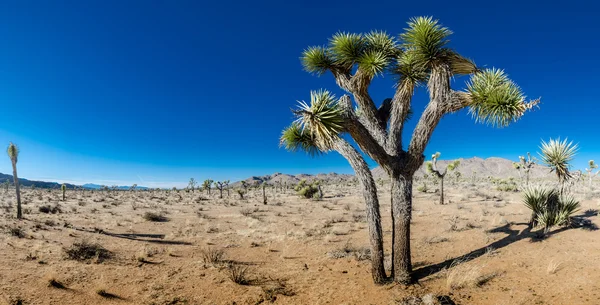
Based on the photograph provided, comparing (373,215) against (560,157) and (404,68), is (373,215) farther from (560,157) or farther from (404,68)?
(560,157)

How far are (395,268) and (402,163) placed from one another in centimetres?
242

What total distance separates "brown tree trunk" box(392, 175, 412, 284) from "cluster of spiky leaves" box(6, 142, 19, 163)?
67.9ft

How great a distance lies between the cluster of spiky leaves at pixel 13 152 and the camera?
16938 millimetres

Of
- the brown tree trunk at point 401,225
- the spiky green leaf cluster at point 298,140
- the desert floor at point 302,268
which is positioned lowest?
the desert floor at point 302,268

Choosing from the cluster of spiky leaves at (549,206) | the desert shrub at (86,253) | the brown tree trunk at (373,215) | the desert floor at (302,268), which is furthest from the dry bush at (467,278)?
the desert shrub at (86,253)

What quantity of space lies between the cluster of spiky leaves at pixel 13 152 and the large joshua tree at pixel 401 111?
18.6 meters

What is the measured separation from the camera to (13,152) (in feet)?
55.9

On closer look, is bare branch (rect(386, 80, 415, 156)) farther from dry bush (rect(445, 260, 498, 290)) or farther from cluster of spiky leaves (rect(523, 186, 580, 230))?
cluster of spiky leaves (rect(523, 186, 580, 230))

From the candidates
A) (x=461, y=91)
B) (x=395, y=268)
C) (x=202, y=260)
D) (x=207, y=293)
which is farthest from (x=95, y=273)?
(x=461, y=91)

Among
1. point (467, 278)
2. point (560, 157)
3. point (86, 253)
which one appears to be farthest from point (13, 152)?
point (560, 157)

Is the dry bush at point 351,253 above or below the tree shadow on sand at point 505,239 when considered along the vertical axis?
below

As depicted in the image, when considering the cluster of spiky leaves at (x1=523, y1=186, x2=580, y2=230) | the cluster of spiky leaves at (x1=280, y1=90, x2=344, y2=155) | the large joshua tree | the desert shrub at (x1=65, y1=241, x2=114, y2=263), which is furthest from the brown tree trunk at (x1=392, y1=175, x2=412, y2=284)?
the desert shrub at (x1=65, y1=241, x2=114, y2=263)

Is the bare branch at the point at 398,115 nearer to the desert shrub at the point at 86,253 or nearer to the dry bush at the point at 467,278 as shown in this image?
the dry bush at the point at 467,278

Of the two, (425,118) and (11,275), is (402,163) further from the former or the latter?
(11,275)
